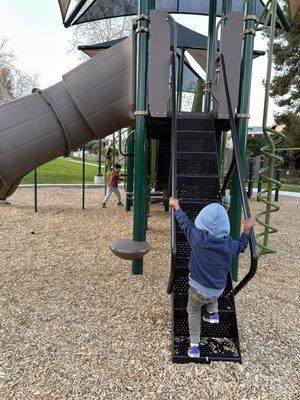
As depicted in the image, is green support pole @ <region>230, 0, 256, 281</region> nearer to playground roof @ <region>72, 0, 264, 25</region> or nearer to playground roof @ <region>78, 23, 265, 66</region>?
playground roof @ <region>72, 0, 264, 25</region>

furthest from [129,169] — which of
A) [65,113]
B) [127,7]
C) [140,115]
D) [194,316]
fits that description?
[194,316]

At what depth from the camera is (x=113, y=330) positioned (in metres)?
3.01

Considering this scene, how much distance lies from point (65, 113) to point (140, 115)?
82cm

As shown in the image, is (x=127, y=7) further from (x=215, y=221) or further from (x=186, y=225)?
(x=215, y=221)

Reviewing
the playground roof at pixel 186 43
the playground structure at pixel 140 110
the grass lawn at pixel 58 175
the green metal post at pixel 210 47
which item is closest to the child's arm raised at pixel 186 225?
the playground structure at pixel 140 110

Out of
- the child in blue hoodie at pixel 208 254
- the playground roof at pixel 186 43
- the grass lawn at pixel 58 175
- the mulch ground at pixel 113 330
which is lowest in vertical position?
the grass lawn at pixel 58 175

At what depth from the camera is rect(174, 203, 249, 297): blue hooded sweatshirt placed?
7.74ft

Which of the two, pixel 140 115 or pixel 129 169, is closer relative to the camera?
pixel 140 115

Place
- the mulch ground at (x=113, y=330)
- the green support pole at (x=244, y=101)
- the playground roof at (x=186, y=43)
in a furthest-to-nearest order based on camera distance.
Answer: the playground roof at (x=186, y=43) < the green support pole at (x=244, y=101) < the mulch ground at (x=113, y=330)

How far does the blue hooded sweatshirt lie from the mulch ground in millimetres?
635

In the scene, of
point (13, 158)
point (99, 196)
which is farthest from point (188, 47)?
point (13, 158)

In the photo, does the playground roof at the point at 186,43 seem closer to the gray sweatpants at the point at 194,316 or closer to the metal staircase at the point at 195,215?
the metal staircase at the point at 195,215

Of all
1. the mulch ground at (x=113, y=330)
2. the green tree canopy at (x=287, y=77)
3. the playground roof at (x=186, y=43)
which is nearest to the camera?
the mulch ground at (x=113, y=330)

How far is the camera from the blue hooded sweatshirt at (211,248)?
7.74ft
